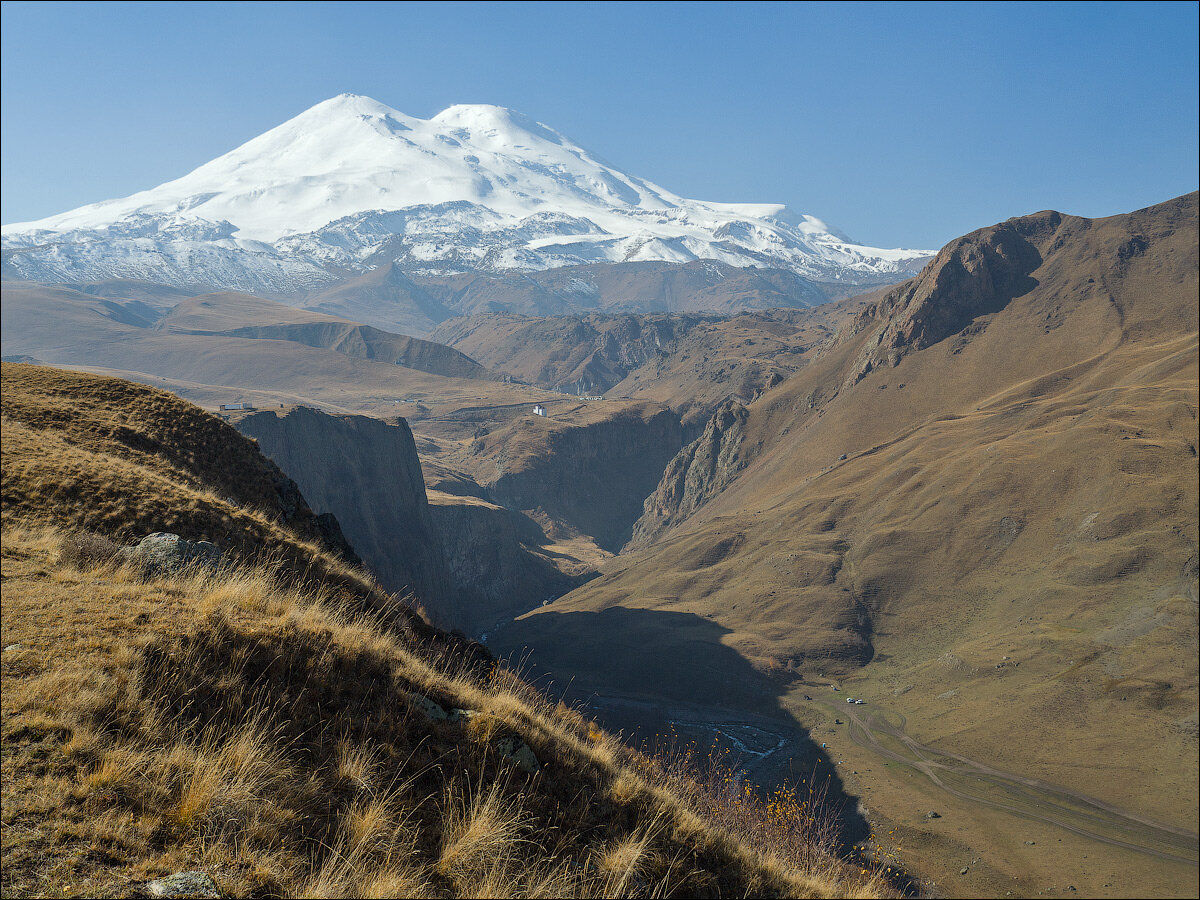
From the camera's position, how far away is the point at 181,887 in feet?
15.3

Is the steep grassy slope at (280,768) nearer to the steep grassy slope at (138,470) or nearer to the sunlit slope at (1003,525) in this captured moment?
the steep grassy slope at (138,470)

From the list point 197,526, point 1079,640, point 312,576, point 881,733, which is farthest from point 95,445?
point 1079,640

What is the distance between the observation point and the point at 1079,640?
8019cm

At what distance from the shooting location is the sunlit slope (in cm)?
7488

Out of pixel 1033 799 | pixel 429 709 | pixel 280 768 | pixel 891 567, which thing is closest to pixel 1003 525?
pixel 891 567

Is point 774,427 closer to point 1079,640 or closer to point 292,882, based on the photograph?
point 1079,640

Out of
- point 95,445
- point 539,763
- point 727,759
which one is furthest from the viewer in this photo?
point 727,759

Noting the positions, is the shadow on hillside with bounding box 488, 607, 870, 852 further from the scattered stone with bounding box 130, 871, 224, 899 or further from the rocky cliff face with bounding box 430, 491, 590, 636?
the scattered stone with bounding box 130, 871, 224, 899

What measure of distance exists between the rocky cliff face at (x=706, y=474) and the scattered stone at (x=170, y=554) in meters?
175

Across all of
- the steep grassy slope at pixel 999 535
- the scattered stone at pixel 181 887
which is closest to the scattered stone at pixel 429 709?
the scattered stone at pixel 181 887

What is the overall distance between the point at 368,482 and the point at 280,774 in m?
119

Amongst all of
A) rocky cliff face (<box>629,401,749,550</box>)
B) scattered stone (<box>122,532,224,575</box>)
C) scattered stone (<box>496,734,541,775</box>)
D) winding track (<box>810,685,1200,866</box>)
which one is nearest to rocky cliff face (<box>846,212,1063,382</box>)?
rocky cliff face (<box>629,401,749,550</box>)

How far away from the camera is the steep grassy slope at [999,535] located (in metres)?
73.1

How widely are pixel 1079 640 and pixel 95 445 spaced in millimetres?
94570
